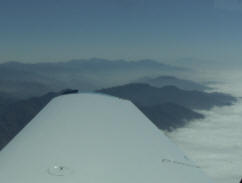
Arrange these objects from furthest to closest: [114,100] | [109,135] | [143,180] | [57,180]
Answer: [114,100] → [109,135] → [143,180] → [57,180]

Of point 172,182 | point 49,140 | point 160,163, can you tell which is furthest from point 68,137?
point 172,182

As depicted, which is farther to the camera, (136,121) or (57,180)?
(136,121)

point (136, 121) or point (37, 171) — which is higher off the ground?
point (136, 121)

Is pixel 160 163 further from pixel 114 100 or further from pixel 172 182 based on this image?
pixel 114 100

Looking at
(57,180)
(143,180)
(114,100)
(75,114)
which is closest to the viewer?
(57,180)

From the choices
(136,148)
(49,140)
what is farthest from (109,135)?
(49,140)

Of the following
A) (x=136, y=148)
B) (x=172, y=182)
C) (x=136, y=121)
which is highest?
(x=136, y=121)

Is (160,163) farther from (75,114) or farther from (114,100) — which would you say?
(114,100)
